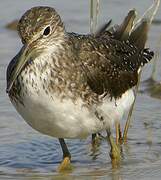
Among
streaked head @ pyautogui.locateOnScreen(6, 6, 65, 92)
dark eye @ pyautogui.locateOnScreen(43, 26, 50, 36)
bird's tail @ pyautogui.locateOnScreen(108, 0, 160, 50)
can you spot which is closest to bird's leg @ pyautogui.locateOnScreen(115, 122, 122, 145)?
bird's tail @ pyautogui.locateOnScreen(108, 0, 160, 50)

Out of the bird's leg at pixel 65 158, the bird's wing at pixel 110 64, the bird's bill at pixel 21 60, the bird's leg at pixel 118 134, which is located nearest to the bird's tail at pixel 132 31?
the bird's wing at pixel 110 64

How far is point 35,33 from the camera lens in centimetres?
929

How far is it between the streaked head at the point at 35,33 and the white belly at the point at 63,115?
355mm

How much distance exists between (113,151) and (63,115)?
1355 mm

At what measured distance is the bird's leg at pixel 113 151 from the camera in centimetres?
1068

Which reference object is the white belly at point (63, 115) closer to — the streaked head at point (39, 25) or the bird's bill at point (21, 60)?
the bird's bill at point (21, 60)

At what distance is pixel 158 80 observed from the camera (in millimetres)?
13227

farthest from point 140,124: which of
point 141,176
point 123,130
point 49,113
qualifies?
point 49,113

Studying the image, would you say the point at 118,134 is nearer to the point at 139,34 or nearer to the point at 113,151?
the point at 113,151

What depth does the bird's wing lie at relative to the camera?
33.0ft

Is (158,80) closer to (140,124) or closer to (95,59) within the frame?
(140,124)

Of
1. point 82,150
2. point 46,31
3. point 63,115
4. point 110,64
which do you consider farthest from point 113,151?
point 46,31

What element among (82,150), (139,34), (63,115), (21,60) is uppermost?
(21,60)

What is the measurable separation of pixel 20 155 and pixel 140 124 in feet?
6.08
